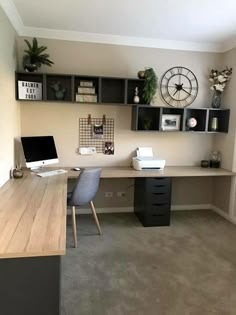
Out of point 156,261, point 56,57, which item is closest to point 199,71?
point 56,57

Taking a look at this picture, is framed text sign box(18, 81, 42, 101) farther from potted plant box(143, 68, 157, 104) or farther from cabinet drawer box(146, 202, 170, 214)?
cabinet drawer box(146, 202, 170, 214)

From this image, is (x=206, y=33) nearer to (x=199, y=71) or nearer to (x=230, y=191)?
(x=199, y=71)

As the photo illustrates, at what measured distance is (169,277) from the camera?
240cm

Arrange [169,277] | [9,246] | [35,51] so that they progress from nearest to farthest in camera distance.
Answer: [9,246], [169,277], [35,51]

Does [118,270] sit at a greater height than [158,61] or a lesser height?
lesser

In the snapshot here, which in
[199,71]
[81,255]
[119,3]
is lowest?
[81,255]

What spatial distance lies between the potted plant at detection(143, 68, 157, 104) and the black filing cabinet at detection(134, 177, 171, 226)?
1.14 m

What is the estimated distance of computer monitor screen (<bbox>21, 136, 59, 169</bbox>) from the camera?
3.23 metres

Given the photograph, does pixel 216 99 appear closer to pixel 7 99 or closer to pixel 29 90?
pixel 29 90

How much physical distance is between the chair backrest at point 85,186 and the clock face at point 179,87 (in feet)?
5.79

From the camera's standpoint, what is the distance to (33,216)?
6.15ft

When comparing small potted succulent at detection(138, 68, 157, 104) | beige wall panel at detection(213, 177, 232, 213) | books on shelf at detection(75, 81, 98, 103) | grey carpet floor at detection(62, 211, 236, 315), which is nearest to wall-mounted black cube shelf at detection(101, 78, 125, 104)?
books on shelf at detection(75, 81, 98, 103)

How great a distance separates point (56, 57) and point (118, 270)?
9.24ft

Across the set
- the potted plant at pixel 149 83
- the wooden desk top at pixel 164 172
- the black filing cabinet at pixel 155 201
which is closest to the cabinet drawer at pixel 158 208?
the black filing cabinet at pixel 155 201
